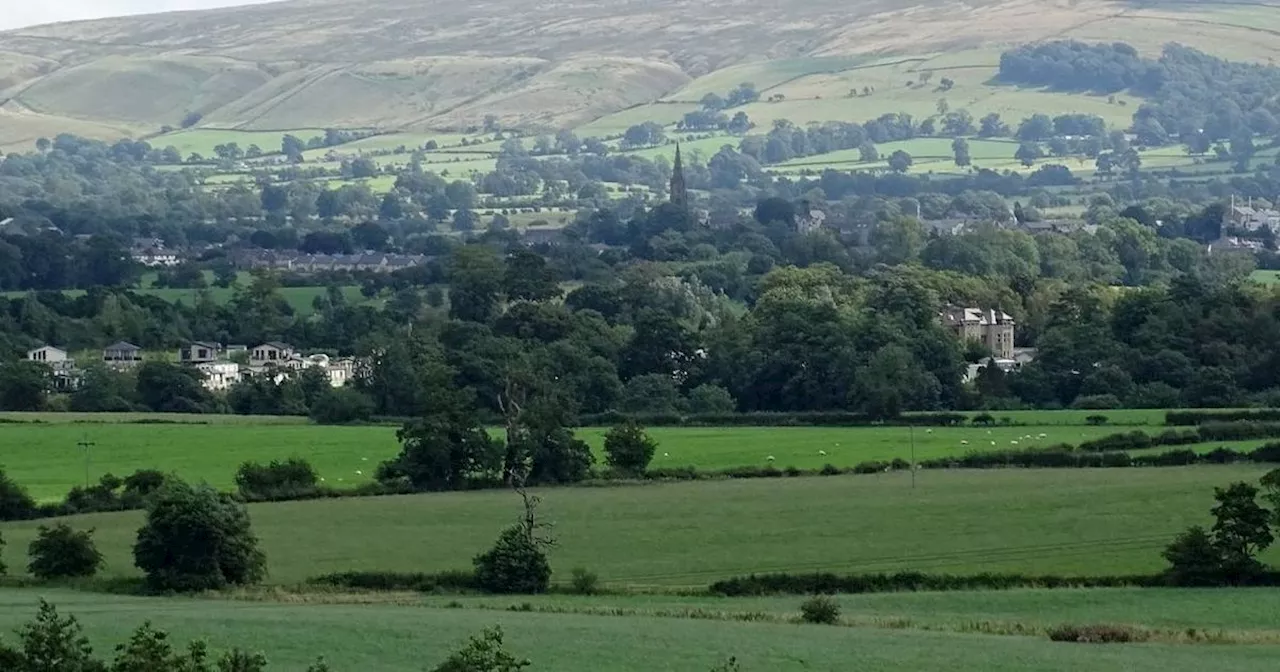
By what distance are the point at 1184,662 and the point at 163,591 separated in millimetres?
15801

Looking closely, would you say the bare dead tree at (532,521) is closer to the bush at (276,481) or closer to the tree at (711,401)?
the bush at (276,481)

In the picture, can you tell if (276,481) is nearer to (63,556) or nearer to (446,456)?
(446,456)

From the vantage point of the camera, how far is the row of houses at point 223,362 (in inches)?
3145

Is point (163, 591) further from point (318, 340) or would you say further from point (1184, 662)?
point (318, 340)

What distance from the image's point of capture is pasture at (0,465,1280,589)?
41125mm

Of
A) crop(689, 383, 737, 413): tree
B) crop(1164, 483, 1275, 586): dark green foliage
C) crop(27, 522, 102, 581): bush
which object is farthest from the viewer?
crop(689, 383, 737, 413): tree

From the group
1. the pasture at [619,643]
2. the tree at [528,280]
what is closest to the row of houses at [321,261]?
the tree at [528,280]

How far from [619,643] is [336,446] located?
2771 centimetres

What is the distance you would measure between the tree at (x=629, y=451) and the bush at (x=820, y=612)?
1703 cm

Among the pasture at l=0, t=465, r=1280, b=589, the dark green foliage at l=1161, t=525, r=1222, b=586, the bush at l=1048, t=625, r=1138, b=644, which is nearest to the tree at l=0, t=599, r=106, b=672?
the pasture at l=0, t=465, r=1280, b=589

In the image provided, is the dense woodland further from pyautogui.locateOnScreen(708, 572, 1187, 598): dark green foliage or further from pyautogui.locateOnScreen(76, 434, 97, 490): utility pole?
pyautogui.locateOnScreen(708, 572, 1187, 598): dark green foliage

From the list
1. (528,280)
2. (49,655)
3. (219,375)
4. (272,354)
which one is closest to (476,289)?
(528,280)

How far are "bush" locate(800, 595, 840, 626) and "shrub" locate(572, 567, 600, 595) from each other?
4.38m

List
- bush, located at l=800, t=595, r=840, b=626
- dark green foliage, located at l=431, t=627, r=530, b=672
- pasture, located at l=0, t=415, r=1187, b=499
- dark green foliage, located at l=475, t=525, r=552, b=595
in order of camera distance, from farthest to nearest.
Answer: pasture, located at l=0, t=415, r=1187, b=499 < dark green foliage, located at l=475, t=525, r=552, b=595 < bush, located at l=800, t=595, r=840, b=626 < dark green foliage, located at l=431, t=627, r=530, b=672
